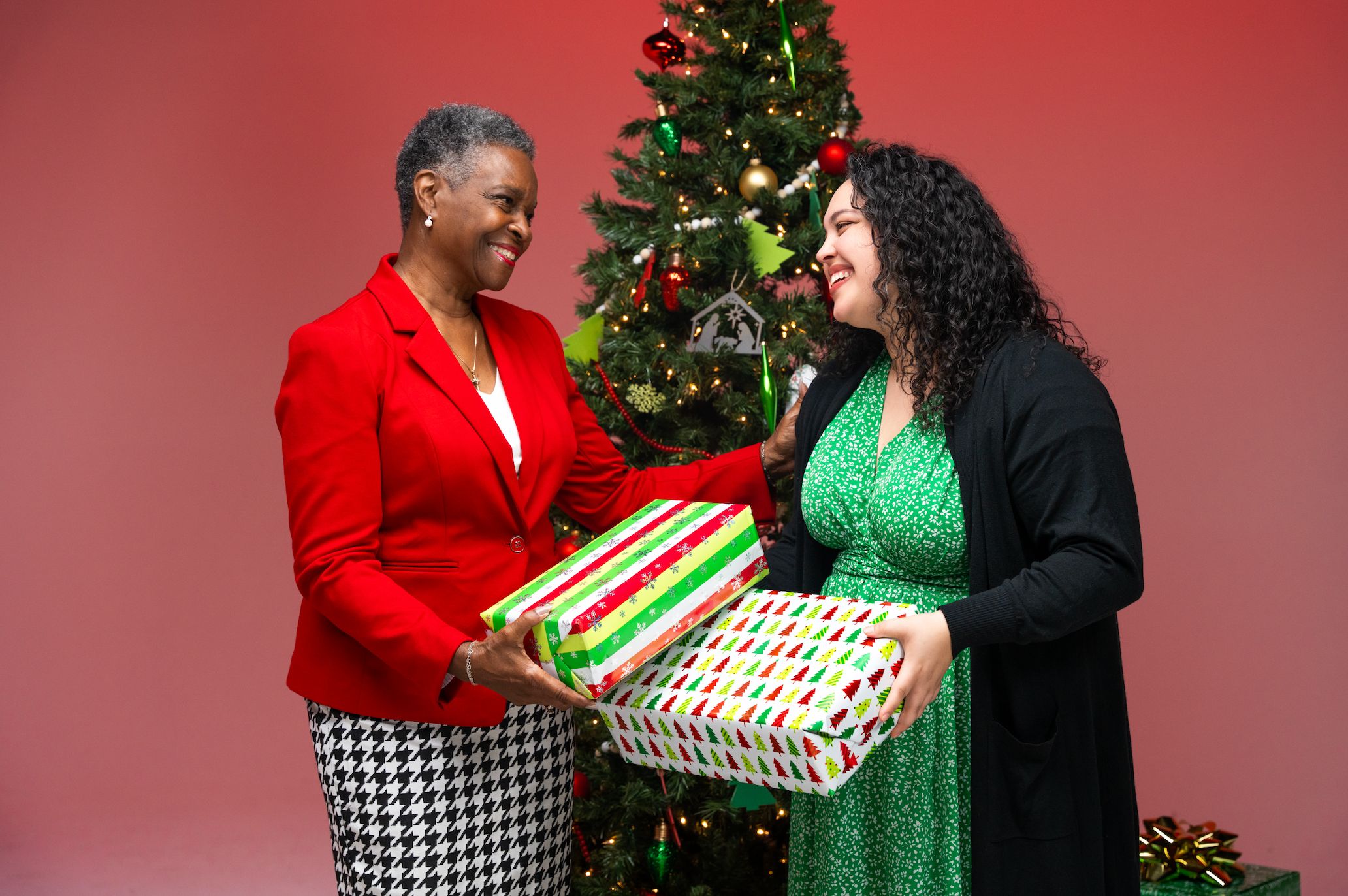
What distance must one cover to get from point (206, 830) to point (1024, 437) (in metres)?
3.62

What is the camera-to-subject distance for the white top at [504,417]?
1.97 meters

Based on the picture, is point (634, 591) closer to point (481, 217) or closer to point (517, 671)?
A: point (517, 671)

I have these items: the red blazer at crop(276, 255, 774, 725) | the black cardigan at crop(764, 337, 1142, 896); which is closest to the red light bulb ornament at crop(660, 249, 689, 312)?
the red blazer at crop(276, 255, 774, 725)

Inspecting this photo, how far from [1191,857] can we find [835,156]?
1832 mm

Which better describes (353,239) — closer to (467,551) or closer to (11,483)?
(11,483)

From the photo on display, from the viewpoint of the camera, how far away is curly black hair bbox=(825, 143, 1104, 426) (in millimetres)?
1728

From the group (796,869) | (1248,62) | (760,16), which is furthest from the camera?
(1248,62)

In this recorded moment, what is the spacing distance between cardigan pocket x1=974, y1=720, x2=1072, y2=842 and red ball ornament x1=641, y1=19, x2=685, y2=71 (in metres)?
1.75

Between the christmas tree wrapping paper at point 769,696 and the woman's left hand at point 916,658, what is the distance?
0.01 m

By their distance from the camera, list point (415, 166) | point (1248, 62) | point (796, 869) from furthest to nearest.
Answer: point (1248, 62), point (415, 166), point (796, 869)

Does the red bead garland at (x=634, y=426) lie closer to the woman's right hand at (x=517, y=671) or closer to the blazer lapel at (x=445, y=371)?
the blazer lapel at (x=445, y=371)

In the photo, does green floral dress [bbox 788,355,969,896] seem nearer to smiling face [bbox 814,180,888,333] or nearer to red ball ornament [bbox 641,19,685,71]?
smiling face [bbox 814,180,888,333]

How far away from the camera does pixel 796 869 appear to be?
185 centimetres

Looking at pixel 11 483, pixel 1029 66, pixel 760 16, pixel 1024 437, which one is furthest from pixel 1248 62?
pixel 11 483
